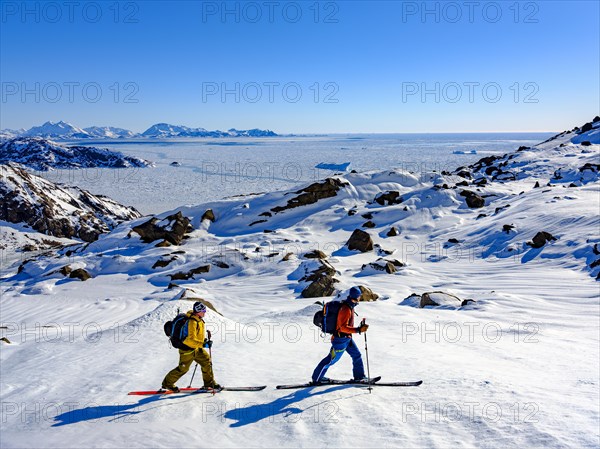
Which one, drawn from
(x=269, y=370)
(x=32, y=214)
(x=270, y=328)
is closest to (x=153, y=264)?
(x=270, y=328)

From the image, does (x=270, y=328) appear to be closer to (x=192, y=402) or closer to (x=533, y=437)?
(x=192, y=402)

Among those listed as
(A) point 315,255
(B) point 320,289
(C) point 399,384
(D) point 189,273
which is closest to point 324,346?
(C) point 399,384

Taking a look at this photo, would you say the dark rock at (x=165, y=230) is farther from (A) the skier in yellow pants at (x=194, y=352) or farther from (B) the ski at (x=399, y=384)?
(B) the ski at (x=399, y=384)

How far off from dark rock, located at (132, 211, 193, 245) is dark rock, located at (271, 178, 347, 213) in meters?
7.91

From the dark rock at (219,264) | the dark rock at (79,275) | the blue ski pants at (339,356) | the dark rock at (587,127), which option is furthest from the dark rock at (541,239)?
the dark rock at (587,127)

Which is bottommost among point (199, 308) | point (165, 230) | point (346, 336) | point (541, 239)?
point (165, 230)

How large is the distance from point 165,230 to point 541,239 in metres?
23.6

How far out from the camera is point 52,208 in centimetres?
4753

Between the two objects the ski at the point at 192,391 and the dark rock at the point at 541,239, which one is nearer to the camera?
the ski at the point at 192,391

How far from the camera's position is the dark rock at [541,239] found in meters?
21.9

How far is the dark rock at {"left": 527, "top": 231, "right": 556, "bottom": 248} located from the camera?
21938mm

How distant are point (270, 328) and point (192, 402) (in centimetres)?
580

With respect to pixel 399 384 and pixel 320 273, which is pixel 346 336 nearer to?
pixel 399 384

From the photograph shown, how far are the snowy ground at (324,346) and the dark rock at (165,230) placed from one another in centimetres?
140
